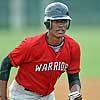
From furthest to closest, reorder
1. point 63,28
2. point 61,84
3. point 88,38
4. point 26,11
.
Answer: point 26,11 < point 88,38 < point 61,84 < point 63,28

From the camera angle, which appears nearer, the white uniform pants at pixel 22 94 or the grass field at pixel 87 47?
the white uniform pants at pixel 22 94

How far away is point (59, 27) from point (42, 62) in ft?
1.46

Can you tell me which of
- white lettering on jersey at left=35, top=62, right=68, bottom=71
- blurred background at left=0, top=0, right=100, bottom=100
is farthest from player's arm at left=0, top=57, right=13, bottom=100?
blurred background at left=0, top=0, right=100, bottom=100

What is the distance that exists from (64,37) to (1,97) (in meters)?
0.95

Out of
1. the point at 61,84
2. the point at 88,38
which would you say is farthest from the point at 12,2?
the point at 61,84

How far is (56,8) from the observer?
20.8 feet

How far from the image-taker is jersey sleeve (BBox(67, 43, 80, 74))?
21.4 ft

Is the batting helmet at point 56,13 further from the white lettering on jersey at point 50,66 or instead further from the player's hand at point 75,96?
the player's hand at point 75,96

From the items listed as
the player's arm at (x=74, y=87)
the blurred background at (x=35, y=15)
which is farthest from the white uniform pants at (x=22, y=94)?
the blurred background at (x=35, y=15)

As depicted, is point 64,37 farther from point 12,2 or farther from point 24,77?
point 12,2

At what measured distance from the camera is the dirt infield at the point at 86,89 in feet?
37.1

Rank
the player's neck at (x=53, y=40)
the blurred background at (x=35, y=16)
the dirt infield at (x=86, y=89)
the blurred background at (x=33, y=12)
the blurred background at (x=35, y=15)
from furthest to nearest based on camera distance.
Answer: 1. the blurred background at (x=33, y=12)
2. the blurred background at (x=35, y=15)
3. the blurred background at (x=35, y=16)
4. the dirt infield at (x=86, y=89)
5. the player's neck at (x=53, y=40)

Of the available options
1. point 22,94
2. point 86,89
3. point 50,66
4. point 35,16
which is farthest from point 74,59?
point 35,16

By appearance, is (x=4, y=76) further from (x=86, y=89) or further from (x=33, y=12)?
(x=33, y=12)
